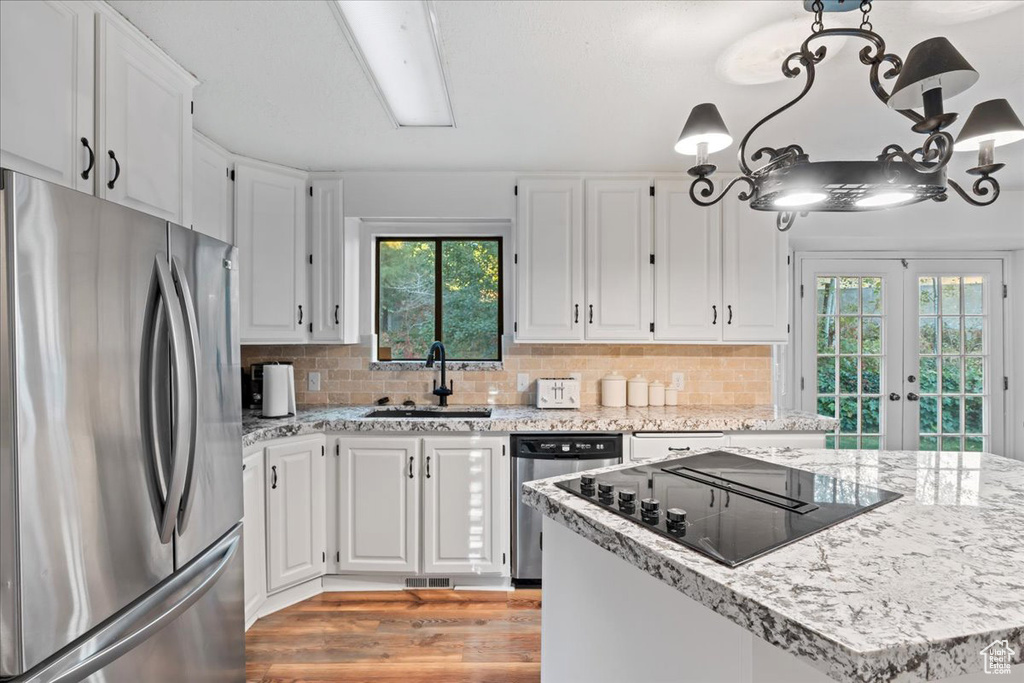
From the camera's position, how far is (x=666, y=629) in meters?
0.96

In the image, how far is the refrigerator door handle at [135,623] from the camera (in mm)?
1054

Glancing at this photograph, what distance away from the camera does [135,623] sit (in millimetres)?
1227

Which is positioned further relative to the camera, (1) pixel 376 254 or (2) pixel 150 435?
(1) pixel 376 254

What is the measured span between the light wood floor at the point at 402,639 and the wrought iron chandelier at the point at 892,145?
2.00m

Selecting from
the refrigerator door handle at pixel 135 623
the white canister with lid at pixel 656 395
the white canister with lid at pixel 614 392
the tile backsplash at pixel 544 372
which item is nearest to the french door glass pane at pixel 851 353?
the tile backsplash at pixel 544 372

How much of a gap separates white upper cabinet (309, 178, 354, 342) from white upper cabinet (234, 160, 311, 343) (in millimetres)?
58

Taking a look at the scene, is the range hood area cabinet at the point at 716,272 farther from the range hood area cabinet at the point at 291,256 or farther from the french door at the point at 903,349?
the range hood area cabinet at the point at 291,256

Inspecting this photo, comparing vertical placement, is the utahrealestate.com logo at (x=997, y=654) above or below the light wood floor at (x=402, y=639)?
above

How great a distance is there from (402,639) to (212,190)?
2400 millimetres

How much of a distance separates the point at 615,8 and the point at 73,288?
1.61 metres

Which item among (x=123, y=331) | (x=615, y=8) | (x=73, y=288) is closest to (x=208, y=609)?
(x=123, y=331)

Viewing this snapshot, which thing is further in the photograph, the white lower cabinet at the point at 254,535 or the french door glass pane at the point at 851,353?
the french door glass pane at the point at 851,353

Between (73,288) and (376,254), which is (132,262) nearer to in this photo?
(73,288)

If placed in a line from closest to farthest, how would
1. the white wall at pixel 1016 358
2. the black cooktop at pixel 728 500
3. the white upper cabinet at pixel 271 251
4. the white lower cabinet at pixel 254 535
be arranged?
the black cooktop at pixel 728 500 < the white lower cabinet at pixel 254 535 < the white upper cabinet at pixel 271 251 < the white wall at pixel 1016 358
